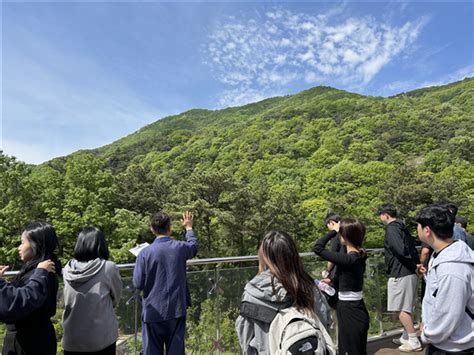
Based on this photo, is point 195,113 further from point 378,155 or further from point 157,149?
point 378,155

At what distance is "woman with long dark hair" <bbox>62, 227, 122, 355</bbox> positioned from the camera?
2.29m

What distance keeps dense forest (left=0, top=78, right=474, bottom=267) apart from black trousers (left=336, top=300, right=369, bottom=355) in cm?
2104

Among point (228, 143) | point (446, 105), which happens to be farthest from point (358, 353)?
point (446, 105)

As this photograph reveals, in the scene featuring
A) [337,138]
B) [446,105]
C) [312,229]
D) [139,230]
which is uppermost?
[446,105]

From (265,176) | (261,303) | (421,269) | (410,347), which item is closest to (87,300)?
(261,303)

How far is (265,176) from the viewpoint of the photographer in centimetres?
5850

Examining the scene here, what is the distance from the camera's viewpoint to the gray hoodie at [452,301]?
5.72 ft

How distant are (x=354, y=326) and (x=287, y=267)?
1523mm

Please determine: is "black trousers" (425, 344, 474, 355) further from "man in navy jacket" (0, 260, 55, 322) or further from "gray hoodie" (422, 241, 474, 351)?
"man in navy jacket" (0, 260, 55, 322)

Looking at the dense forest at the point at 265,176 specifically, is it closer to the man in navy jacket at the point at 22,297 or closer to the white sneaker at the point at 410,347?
the white sneaker at the point at 410,347

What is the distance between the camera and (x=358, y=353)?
9.27ft

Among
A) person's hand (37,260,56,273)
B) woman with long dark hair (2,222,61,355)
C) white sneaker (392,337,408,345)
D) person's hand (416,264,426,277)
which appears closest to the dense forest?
white sneaker (392,337,408,345)

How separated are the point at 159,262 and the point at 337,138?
7036 cm

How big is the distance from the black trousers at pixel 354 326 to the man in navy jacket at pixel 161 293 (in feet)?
4.39
